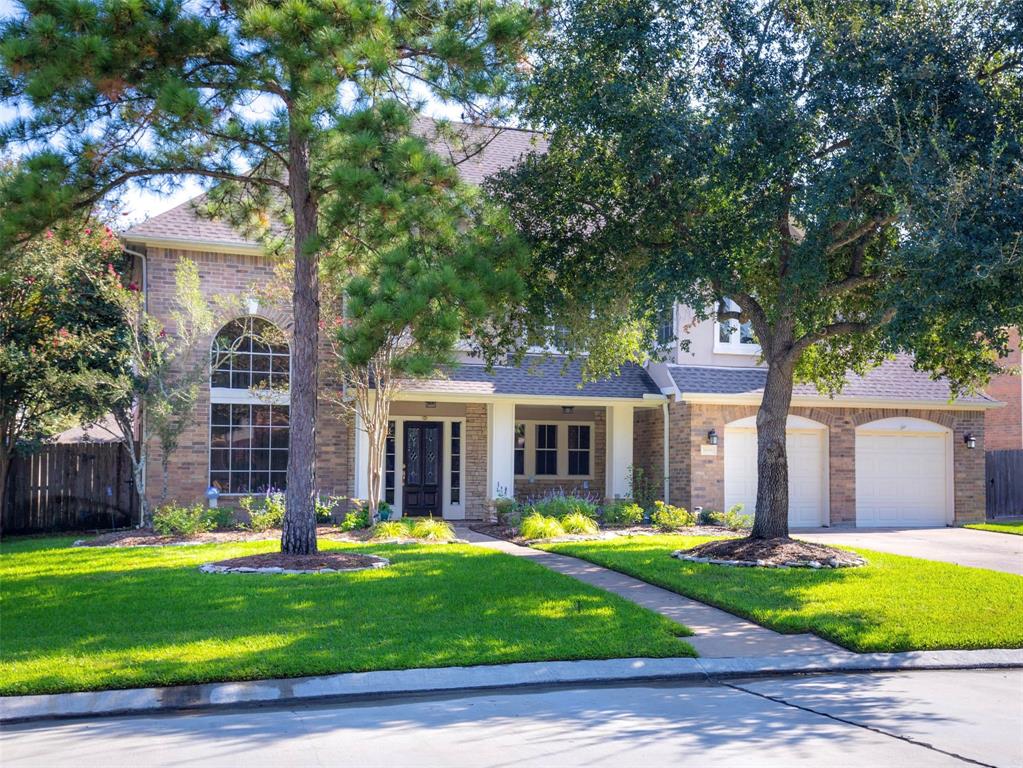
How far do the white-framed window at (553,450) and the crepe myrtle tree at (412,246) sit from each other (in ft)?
33.8

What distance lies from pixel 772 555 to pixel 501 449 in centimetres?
808

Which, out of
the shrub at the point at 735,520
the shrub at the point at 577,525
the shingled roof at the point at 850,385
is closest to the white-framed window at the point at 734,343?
the shingled roof at the point at 850,385

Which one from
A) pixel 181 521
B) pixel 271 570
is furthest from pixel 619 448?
pixel 271 570

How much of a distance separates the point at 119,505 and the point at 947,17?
Answer: 16.2 m

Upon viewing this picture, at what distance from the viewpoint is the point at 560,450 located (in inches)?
896

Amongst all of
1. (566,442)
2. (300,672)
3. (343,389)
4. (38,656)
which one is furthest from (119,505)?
(300,672)

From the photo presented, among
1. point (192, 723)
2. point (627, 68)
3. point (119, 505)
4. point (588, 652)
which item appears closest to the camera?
point (192, 723)

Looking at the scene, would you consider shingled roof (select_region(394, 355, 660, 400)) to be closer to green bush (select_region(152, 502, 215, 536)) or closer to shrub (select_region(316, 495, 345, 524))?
shrub (select_region(316, 495, 345, 524))

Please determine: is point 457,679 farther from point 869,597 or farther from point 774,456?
point 774,456

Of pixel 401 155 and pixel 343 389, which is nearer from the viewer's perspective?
pixel 401 155

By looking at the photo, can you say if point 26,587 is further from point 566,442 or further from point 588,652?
point 566,442

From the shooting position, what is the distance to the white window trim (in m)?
22.5

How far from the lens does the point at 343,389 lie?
18922 millimetres

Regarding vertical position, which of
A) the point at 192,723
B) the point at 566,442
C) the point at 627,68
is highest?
the point at 627,68
